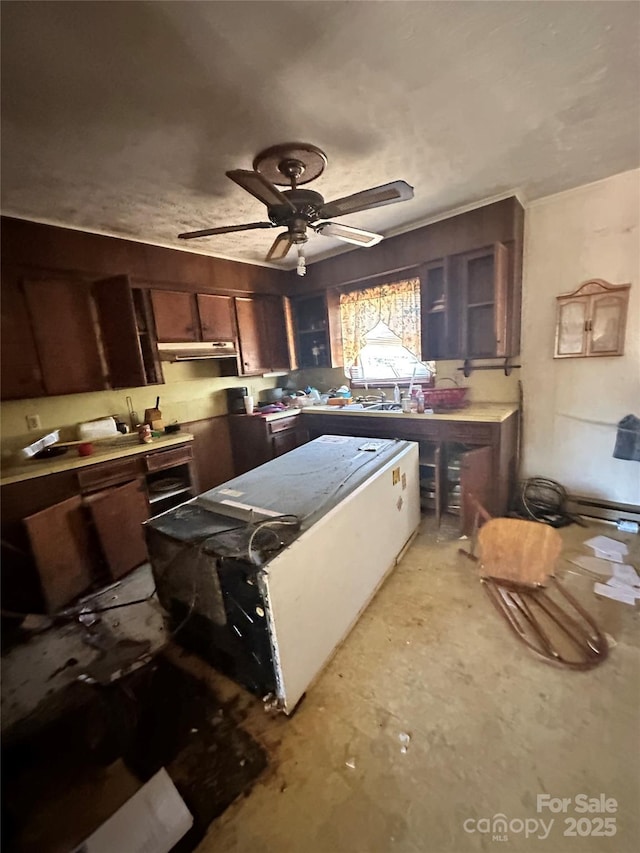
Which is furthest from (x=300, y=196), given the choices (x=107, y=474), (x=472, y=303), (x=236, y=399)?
(x=236, y=399)

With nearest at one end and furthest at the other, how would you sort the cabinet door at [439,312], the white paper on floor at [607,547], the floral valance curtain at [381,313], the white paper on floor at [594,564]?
the white paper on floor at [594,564] → the white paper on floor at [607,547] → the cabinet door at [439,312] → the floral valance curtain at [381,313]

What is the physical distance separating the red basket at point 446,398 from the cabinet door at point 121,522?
7.68 ft

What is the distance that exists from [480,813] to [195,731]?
3.46 ft

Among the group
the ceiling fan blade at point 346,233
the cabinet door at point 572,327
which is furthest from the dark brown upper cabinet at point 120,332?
the cabinet door at point 572,327

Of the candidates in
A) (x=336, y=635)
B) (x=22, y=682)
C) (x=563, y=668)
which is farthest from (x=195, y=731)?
(x=563, y=668)

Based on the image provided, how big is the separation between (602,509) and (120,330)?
12.6 ft

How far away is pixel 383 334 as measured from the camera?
3389 millimetres

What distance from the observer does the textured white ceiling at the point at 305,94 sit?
105 centimetres

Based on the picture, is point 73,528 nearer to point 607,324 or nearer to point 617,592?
point 617,592

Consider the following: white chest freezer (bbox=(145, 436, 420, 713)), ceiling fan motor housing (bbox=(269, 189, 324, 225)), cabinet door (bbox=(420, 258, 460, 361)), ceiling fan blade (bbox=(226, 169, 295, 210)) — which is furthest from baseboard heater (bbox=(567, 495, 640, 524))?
ceiling fan blade (bbox=(226, 169, 295, 210))

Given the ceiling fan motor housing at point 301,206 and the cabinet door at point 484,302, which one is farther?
the cabinet door at point 484,302

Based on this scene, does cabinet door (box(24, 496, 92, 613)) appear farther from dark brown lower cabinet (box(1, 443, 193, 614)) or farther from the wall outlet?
the wall outlet

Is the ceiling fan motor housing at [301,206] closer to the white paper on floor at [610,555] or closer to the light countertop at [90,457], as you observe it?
the light countertop at [90,457]

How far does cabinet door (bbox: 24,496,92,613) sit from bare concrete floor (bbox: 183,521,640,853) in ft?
4.61
